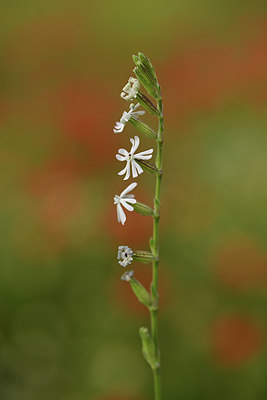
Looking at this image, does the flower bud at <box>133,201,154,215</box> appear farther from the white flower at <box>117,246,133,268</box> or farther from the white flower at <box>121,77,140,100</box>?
the white flower at <box>121,77,140,100</box>

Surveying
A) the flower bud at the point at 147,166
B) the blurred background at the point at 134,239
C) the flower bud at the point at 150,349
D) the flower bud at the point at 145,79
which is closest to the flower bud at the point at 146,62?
the flower bud at the point at 145,79

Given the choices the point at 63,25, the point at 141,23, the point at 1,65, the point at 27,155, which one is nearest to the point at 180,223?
the point at 27,155

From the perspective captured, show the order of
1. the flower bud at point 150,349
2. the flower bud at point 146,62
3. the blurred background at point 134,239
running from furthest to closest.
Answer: the blurred background at point 134,239
the flower bud at point 150,349
the flower bud at point 146,62

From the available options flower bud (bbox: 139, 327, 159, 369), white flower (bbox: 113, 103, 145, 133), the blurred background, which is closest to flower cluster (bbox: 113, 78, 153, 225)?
white flower (bbox: 113, 103, 145, 133)

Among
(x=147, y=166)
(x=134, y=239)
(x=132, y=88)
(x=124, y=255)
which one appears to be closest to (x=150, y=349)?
(x=124, y=255)

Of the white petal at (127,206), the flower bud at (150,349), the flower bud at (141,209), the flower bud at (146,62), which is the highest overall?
the flower bud at (146,62)

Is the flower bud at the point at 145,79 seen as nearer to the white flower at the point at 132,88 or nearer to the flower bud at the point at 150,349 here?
the white flower at the point at 132,88

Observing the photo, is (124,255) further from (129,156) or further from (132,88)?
(132,88)

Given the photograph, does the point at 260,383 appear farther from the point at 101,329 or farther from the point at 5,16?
the point at 5,16

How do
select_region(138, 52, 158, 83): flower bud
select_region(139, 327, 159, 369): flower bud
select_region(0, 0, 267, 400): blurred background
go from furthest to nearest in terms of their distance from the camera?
select_region(0, 0, 267, 400): blurred background
select_region(139, 327, 159, 369): flower bud
select_region(138, 52, 158, 83): flower bud
